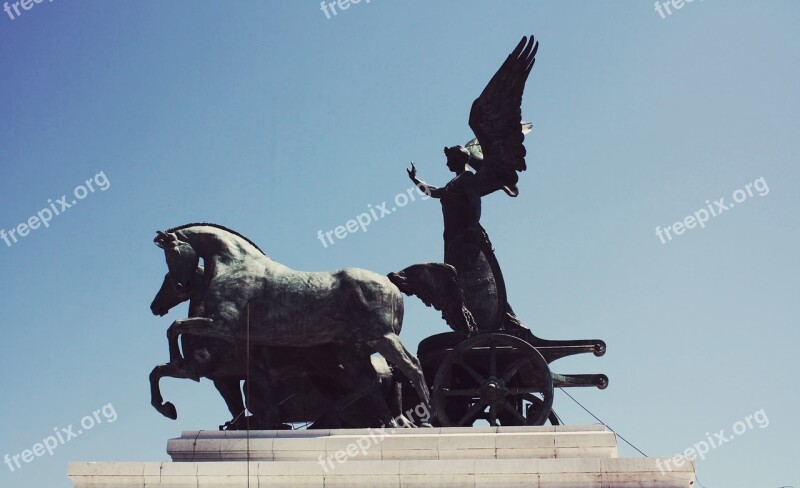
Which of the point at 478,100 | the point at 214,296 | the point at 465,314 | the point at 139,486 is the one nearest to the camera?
the point at 139,486

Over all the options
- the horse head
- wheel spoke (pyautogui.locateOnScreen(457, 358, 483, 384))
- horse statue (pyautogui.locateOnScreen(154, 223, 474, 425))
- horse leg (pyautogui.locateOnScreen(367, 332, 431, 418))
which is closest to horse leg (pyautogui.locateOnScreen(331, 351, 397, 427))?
horse statue (pyautogui.locateOnScreen(154, 223, 474, 425))

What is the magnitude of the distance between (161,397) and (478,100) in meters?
7.20

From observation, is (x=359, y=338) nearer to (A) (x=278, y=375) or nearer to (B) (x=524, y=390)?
(A) (x=278, y=375)

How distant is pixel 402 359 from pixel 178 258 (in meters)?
3.76

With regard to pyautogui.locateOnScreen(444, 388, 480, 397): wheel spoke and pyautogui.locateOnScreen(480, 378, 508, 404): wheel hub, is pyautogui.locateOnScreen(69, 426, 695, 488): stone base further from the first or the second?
pyautogui.locateOnScreen(444, 388, 480, 397): wheel spoke

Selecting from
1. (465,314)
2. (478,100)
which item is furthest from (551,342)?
(478,100)

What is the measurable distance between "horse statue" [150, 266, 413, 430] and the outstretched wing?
4.04 metres

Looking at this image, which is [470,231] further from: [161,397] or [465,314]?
[161,397]

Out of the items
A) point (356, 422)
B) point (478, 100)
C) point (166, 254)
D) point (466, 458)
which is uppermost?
point (478, 100)

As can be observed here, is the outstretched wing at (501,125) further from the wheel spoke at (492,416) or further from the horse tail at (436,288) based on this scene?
the wheel spoke at (492,416)

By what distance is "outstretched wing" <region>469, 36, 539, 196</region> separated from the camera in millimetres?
19000

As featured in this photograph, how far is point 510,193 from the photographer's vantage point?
64.8 ft

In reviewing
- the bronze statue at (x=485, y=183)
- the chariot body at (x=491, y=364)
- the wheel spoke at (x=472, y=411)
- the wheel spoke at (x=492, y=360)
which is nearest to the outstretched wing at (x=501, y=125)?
the bronze statue at (x=485, y=183)

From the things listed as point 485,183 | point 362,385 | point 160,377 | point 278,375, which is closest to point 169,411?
point 160,377
